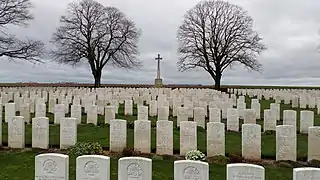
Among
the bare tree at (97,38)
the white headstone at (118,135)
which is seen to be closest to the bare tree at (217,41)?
the bare tree at (97,38)

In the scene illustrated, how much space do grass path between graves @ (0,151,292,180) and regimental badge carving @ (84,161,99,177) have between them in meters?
1.16

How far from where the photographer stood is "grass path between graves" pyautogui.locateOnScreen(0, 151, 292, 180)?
7.10 metres

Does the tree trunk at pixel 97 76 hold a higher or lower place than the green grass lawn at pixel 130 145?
higher

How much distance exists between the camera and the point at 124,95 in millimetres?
22922

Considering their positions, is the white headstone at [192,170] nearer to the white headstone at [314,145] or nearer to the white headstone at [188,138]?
the white headstone at [188,138]

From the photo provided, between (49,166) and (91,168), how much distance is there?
0.62 m

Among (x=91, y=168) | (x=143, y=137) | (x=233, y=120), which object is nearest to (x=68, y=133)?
(x=143, y=137)

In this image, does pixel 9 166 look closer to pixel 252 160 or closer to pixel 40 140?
pixel 40 140

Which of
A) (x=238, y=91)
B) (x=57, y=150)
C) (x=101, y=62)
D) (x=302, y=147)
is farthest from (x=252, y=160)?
(x=101, y=62)

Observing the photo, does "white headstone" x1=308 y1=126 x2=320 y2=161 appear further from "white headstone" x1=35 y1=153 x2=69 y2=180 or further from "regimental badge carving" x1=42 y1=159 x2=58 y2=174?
"regimental badge carving" x1=42 y1=159 x2=58 y2=174

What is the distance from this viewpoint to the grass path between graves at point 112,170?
7.10 metres

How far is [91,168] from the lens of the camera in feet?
18.9

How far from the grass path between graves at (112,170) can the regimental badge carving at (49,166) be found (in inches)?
41.1

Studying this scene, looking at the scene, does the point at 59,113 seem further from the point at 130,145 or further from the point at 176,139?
the point at 176,139
